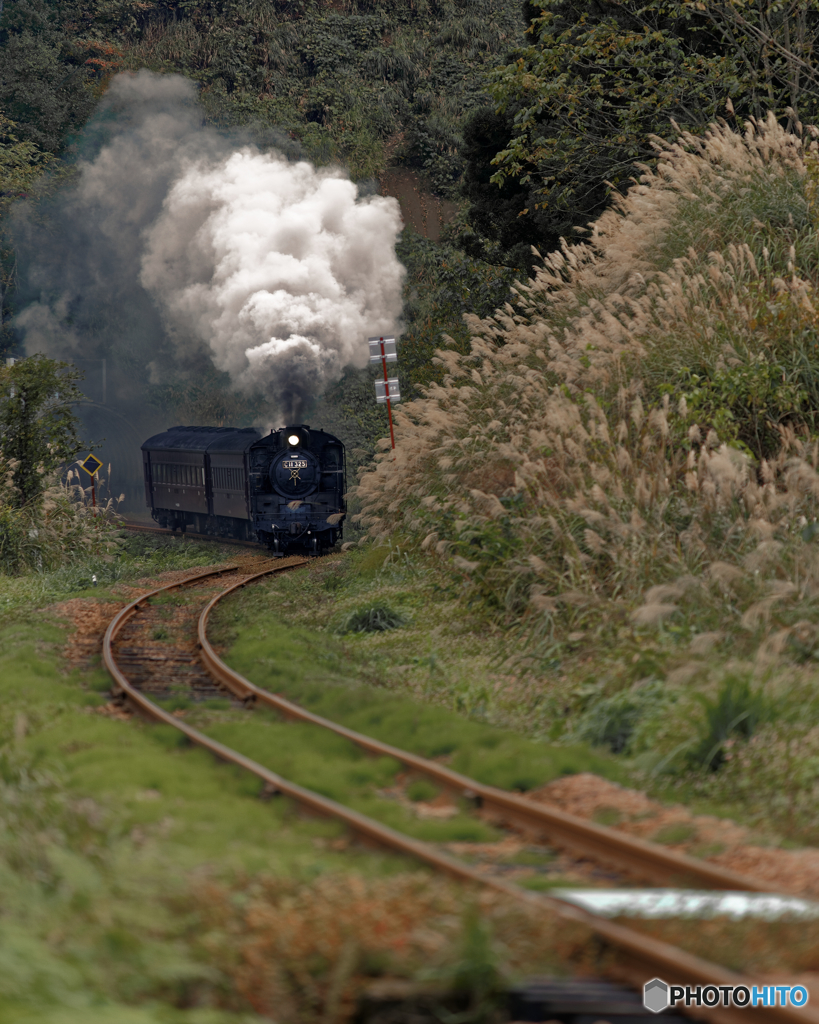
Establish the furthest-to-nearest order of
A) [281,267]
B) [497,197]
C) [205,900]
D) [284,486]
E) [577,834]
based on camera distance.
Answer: [281,267] < [284,486] < [497,197] < [577,834] < [205,900]

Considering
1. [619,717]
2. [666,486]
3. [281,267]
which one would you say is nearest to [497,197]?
[281,267]

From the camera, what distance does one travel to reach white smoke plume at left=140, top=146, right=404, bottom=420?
28672 mm

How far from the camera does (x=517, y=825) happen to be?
251 inches

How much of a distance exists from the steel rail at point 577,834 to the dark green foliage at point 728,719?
117 cm

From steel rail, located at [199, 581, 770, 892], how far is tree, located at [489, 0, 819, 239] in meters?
12.2

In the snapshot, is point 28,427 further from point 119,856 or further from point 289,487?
point 119,856

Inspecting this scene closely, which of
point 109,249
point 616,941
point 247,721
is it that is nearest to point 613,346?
point 247,721

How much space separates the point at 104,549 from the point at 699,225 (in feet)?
50.1

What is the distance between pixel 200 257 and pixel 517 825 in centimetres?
3351

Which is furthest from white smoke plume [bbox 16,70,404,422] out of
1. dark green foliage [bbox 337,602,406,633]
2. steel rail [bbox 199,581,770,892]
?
steel rail [bbox 199,581,770,892]

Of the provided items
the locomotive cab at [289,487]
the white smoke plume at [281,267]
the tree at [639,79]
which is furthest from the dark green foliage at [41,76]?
the tree at [639,79]

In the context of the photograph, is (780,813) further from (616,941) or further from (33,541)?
(33,541)

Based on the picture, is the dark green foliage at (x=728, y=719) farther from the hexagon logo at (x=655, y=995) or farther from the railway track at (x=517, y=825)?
the hexagon logo at (x=655, y=995)

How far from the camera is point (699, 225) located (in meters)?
13.7
